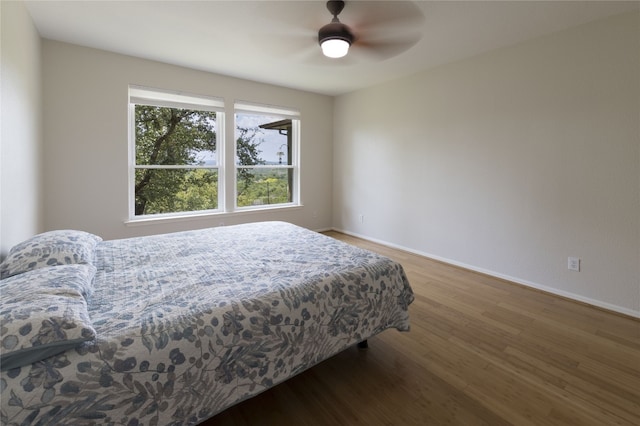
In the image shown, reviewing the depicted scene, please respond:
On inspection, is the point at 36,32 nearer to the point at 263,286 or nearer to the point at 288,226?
Result: the point at 288,226

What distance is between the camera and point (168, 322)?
1.18 metres

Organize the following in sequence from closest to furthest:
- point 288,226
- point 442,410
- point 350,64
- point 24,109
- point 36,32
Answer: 1. point 442,410
2. point 24,109
3. point 36,32
4. point 288,226
5. point 350,64

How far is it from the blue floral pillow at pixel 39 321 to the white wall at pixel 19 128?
109 cm

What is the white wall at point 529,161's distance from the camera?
2477mm

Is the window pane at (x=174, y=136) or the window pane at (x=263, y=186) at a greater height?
the window pane at (x=174, y=136)

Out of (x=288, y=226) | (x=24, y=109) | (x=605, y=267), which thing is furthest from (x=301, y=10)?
(x=605, y=267)

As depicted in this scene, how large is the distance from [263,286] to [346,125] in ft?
13.6

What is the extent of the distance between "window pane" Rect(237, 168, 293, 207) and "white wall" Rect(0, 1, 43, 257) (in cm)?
228

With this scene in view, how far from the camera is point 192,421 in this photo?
3.76 feet

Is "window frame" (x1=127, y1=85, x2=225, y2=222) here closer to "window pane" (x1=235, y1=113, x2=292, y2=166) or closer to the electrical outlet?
"window pane" (x1=235, y1=113, x2=292, y2=166)

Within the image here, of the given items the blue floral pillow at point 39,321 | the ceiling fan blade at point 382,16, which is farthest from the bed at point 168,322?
the ceiling fan blade at point 382,16

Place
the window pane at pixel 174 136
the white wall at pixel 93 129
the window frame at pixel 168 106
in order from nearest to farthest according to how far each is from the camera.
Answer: the white wall at pixel 93 129, the window frame at pixel 168 106, the window pane at pixel 174 136

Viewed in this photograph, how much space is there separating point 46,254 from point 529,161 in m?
3.99

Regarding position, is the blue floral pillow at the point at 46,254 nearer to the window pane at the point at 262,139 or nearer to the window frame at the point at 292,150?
the window frame at the point at 292,150
